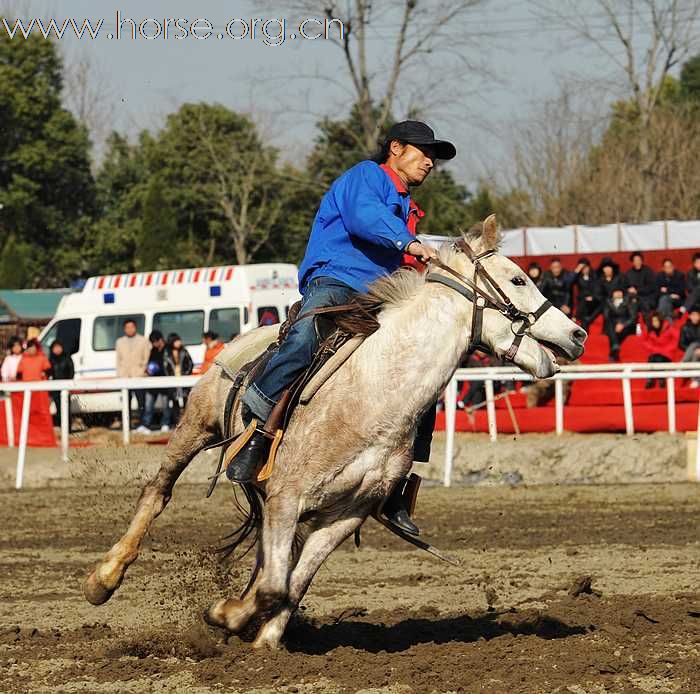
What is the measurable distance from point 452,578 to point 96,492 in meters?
6.11

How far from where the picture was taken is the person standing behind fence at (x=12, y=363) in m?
19.7

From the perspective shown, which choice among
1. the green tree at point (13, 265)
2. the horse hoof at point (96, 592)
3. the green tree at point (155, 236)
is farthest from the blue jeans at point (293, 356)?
the green tree at point (13, 265)

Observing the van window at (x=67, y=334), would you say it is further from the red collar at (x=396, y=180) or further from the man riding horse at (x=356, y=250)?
the red collar at (x=396, y=180)

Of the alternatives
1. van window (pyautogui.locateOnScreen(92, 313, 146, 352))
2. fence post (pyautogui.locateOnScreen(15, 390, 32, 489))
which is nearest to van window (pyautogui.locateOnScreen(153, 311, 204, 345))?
van window (pyautogui.locateOnScreen(92, 313, 146, 352))

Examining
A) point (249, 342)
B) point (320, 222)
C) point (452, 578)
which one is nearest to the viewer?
point (320, 222)

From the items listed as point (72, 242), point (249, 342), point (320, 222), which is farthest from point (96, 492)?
point (72, 242)

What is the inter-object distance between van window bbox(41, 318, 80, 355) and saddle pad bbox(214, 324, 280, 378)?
55.0 ft

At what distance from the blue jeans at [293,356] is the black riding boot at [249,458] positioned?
0.10 metres

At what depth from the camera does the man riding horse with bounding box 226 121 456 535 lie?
257 inches

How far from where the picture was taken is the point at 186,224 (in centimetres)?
5294

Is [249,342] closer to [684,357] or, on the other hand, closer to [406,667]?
[406,667]

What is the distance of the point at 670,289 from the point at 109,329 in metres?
10.3

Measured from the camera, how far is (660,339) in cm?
1862

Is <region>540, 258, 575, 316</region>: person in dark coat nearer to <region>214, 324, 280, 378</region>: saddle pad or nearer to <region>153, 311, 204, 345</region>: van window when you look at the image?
<region>153, 311, 204, 345</region>: van window
